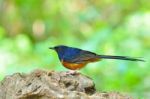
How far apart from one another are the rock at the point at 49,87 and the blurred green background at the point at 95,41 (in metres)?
1.36

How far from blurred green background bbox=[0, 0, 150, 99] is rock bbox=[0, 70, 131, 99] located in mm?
1360

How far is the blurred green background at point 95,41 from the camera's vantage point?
21.9 feet

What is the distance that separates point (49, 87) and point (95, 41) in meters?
3.56

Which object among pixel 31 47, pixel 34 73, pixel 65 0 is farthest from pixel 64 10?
pixel 34 73

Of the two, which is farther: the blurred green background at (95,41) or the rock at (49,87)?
the blurred green background at (95,41)

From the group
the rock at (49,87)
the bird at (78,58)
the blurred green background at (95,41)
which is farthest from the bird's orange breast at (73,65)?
the rock at (49,87)

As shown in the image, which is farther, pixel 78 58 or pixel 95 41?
pixel 95 41

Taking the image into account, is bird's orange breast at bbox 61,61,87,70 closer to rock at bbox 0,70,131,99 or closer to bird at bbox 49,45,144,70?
bird at bbox 49,45,144,70

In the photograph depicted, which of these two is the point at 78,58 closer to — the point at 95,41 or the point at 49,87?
the point at 95,41

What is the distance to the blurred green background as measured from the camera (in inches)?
263

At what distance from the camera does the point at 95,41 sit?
22.8ft

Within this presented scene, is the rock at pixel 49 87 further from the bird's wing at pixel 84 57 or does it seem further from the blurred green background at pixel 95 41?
the bird's wing at pixel 84 57

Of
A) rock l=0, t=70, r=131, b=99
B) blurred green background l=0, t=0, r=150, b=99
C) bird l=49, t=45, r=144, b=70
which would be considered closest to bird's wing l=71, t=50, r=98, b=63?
bird l=49, t=45, r=144, b=70

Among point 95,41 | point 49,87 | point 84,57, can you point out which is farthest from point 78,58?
point 49,87
